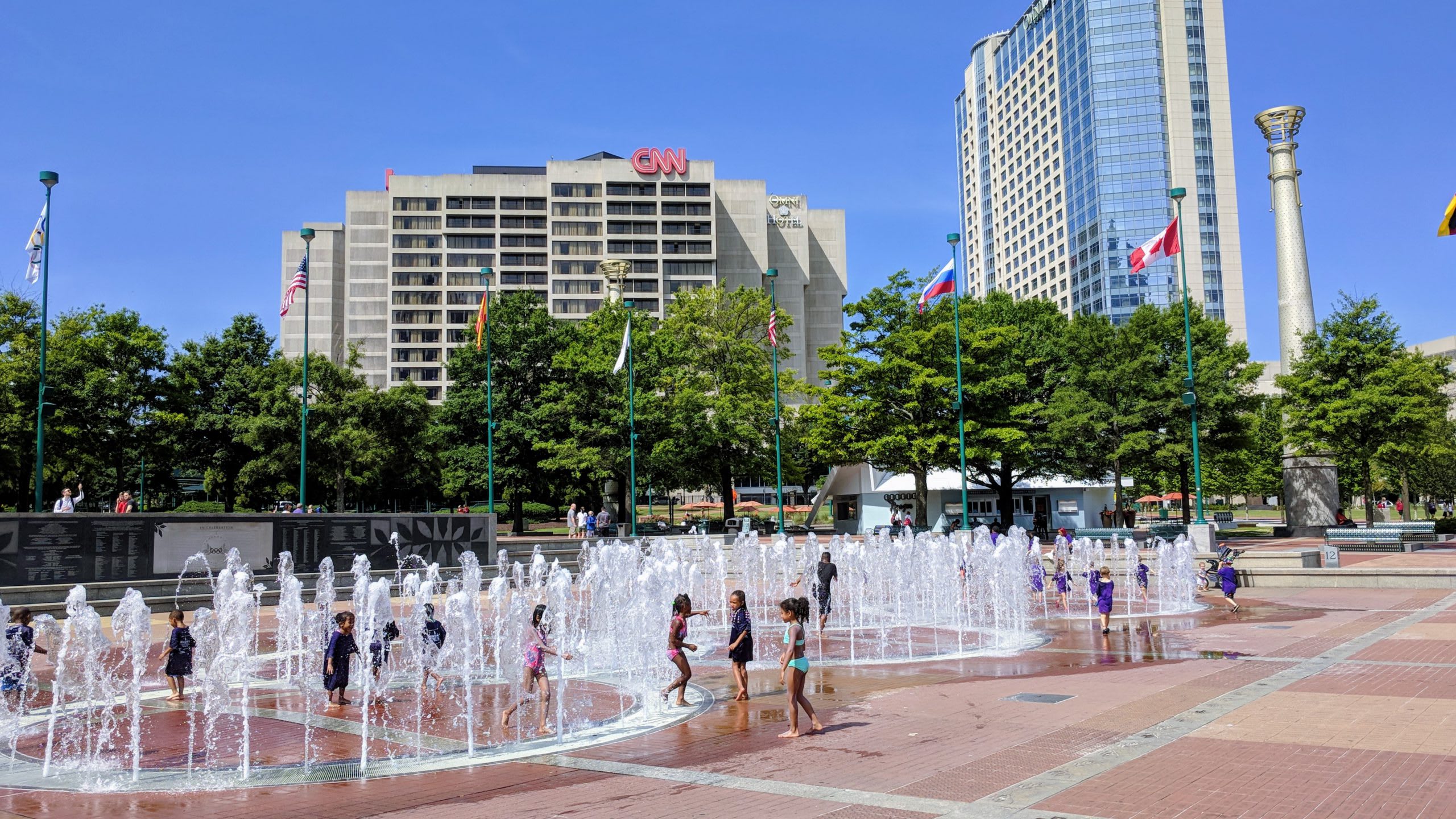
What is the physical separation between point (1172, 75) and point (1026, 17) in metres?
25.4

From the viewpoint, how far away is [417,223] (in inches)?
4200

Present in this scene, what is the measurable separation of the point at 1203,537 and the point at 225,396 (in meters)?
45.3

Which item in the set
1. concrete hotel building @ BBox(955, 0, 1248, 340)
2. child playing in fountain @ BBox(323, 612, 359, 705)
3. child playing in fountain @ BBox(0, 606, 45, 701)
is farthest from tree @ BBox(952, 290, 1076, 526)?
concrete hotel building @ BBox(955, 0, 1248, 340)

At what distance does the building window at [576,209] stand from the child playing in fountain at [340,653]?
322ft

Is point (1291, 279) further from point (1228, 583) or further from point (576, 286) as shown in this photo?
point (576, 286)

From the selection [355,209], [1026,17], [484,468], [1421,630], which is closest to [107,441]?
[484,468]

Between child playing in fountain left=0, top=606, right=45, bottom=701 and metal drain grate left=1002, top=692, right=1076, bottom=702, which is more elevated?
child playing in fountain left=0, top=606, right=45, bottom=701

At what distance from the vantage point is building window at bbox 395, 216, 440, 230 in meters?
106

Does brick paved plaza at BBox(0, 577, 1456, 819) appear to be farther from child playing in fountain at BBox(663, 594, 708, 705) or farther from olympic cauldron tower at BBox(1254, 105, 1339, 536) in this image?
olympic cauldron tower at BBox(1254, 105, 1339, 536)

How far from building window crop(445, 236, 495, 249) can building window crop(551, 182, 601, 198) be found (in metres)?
9.20

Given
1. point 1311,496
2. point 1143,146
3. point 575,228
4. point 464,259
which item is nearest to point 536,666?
point 1311,496

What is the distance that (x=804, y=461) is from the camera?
220 feet

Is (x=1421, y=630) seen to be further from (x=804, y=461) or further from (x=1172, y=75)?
(x=1172, y=75)

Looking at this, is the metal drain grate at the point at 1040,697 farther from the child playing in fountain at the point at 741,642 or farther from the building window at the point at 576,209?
the building window at the point at 576,209
